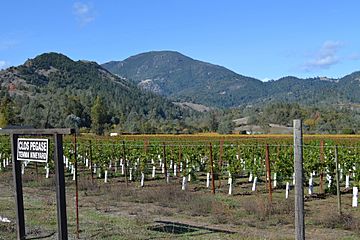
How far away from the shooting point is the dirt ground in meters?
10.7

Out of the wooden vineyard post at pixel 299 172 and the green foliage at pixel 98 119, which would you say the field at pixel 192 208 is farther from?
the green foliage at pixel 98 119

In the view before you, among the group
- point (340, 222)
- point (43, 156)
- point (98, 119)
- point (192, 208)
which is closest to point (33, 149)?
point (43, 156)

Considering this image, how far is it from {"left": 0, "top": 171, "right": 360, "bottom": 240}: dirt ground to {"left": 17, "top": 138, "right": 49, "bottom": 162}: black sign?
2.23 meters

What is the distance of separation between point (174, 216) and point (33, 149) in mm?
6008

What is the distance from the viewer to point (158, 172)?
2878 cm

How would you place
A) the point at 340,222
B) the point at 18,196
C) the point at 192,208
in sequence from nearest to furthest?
the point at 18,196 < the point at 340,222 < the point at 192,208

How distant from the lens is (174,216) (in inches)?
534

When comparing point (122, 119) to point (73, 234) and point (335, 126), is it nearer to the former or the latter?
point (335, 126)

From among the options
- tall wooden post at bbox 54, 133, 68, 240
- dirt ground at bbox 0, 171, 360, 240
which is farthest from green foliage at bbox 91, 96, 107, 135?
tall wooden post at bbox 54, 133, 68, 240

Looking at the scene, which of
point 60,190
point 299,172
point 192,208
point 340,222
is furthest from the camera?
point 192,208

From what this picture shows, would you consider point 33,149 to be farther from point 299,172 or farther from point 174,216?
point 174,216

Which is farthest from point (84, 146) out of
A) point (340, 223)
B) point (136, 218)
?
point (340, 223)

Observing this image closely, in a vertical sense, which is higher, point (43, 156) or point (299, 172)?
point (43, 156)

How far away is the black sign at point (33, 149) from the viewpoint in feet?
26.8
